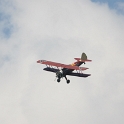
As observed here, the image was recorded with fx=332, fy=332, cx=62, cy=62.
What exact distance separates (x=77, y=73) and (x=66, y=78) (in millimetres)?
2337

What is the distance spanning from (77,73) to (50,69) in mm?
5285

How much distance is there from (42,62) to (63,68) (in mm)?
4268

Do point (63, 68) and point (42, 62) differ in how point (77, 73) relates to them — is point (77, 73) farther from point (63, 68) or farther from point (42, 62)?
point (42, 62)

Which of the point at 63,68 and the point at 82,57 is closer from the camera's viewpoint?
the point at 63,68

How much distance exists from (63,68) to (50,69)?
2.50 metres

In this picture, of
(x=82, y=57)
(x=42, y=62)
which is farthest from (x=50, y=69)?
(x=82, y=57)

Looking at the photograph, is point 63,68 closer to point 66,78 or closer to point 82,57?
point 66,78

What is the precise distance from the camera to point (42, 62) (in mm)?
64250

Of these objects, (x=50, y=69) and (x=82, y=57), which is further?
(x=82, y=57)

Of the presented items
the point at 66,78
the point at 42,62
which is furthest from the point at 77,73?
the point at 42,62

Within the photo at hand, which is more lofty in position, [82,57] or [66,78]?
[82,57]

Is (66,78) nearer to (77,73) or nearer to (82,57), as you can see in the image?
(77,73)

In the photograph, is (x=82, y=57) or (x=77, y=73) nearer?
(x=77, y=73)

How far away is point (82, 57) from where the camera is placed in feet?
227
